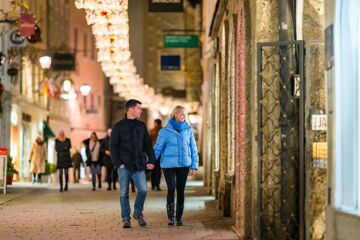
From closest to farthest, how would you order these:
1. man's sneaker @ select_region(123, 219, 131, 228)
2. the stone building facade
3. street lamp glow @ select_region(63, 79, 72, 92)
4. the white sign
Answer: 1. the white sign
2. the stone building facade
3. man's sneaker @ select_region(123, 219, 131, 228)
4. street lamp glow @ select_region(63, 79, 72, 92)

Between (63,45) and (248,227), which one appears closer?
(248,227)

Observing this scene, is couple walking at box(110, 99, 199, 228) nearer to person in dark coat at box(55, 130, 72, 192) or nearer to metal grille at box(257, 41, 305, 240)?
metal grille at box(257, 41, 305, 240)

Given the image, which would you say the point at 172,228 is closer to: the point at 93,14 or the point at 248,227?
the point at 248,227

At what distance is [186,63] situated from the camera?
63.8m

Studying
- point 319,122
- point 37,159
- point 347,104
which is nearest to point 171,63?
point 37,159

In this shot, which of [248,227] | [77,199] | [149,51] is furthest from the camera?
[149,51]

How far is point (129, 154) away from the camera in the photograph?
599 inches

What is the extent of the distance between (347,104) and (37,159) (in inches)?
1129

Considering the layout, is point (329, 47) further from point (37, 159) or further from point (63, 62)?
point (63, 62)

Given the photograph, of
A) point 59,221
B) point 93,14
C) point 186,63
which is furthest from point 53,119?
point 59,221

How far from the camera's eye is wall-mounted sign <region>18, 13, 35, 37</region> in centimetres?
3158

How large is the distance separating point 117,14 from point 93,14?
678 mm

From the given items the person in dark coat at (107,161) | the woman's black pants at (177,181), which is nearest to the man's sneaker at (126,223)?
the woman's black pants at (177,181)

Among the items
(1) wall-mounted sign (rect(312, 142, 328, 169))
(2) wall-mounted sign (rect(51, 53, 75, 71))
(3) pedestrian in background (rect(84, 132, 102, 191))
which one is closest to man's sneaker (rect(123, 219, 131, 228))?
(1) wall-mounted sign (rect(312, 142, 328, 169))
